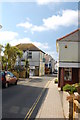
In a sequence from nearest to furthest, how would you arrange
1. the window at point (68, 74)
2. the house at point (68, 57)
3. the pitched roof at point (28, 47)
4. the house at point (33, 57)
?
1. the house at point (68, 57)
2. the window at point (68, 74)
3. the house at point (33, 57)
4. the pitched roof at point (28, 47)

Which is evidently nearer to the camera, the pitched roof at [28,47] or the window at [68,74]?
the window at [68,74]

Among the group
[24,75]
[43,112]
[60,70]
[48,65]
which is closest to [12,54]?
[24,75]

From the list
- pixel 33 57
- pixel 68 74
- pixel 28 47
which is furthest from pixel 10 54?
pixel 28 47

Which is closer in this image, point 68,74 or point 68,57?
point 68,57

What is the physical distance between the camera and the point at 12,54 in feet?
106

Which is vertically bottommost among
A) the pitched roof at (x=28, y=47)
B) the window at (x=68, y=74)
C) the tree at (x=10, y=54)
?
the window at (x=68, y=74)

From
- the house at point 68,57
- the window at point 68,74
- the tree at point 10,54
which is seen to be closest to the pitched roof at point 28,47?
the tree at point 10,54

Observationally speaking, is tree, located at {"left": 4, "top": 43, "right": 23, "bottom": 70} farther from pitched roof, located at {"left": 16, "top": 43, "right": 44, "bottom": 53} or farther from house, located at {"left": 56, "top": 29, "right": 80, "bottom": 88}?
pitched roof, located at {"left": 16, "top": 43, "right": 44, "bottom": 53}

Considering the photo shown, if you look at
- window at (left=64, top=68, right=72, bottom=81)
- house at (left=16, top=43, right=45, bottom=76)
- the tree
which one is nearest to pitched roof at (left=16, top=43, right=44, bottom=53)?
house at (left=16, top=43, right=45, bottom=76)

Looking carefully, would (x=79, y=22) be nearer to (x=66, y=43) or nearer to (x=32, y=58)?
(x=66, y=43)

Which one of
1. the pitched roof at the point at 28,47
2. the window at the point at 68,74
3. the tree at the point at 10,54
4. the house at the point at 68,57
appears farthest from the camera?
the pitched roof at the point at 28,47

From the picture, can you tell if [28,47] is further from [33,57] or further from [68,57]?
[68,57]

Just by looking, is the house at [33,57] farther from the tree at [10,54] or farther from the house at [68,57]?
the house at [68,57]

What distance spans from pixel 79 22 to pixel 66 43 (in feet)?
50.8
